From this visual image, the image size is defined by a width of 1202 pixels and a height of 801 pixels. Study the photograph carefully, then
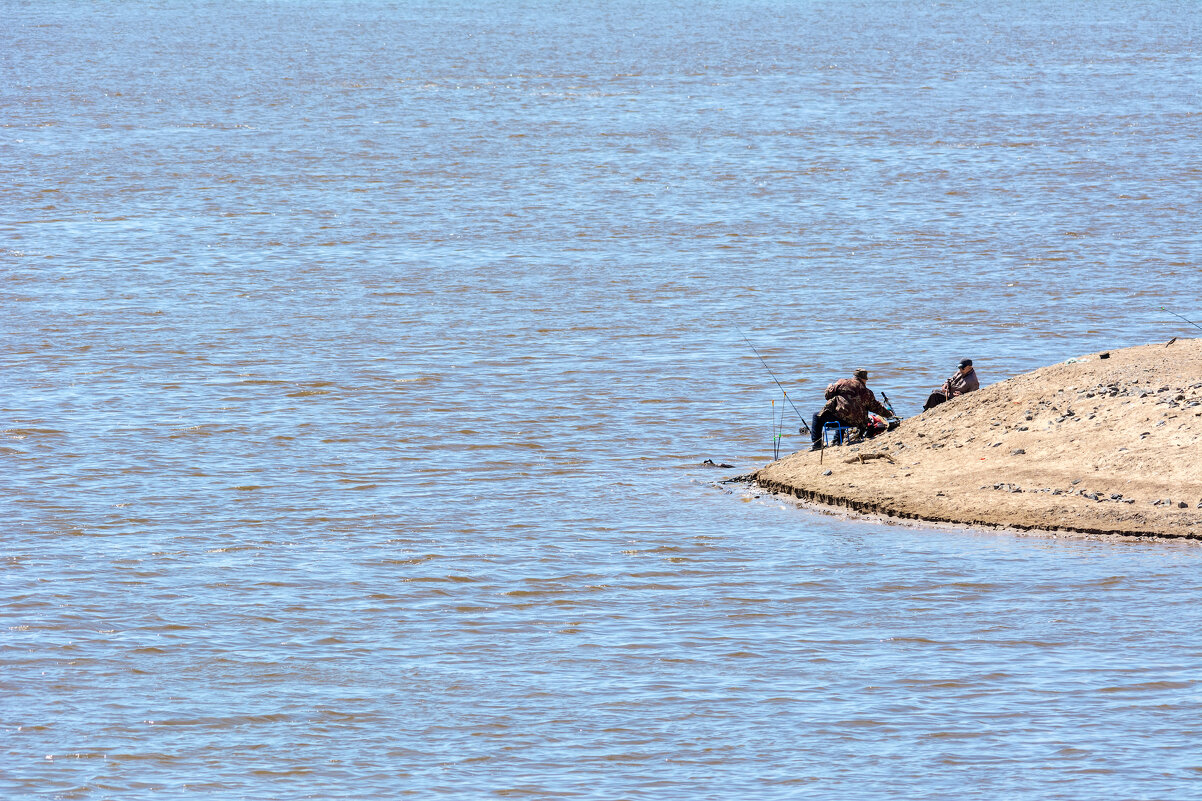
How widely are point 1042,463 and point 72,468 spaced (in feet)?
46.2

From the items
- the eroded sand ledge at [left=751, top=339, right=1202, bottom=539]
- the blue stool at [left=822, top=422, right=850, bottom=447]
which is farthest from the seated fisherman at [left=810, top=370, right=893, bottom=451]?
the eroded sand ledge at [left=751, top=339, right=1202, bottom=539]

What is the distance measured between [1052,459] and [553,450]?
8543 millimetres

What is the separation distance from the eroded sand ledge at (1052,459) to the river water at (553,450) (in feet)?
1.59

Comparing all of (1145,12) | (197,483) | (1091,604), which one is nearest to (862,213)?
(197,483)

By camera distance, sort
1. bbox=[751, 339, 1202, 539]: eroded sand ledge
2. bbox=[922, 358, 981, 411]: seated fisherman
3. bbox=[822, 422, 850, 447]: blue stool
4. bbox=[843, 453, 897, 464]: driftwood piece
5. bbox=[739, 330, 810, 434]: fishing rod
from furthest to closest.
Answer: bbox=[739, 330, 810, 434]: fishing rod → bbox=[922, 358, 981, 411]: seated fisherman → bbox=[822, 422, 850, 447]: blue stool → bbox=[843, 453, 897, 464]: driftwood piece → bbox=[751, 339, 1202, 539]: eroded sand ledge

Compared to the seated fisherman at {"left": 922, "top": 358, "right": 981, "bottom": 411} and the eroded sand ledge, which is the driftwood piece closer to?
the eroded sand ledge

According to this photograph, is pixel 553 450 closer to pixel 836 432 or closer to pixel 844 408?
pixel 836 432

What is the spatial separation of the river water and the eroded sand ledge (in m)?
0.49

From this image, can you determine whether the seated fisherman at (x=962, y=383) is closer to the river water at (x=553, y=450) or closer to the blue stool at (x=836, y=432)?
the blue stool at (x=836, y=432)

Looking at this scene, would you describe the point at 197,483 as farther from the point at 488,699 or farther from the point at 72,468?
the point at 488,699

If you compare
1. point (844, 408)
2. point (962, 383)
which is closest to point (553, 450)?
point (844, 408)

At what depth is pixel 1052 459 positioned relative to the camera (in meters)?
23.6

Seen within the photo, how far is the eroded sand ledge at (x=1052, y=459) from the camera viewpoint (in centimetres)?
2275

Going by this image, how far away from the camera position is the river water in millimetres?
17750
